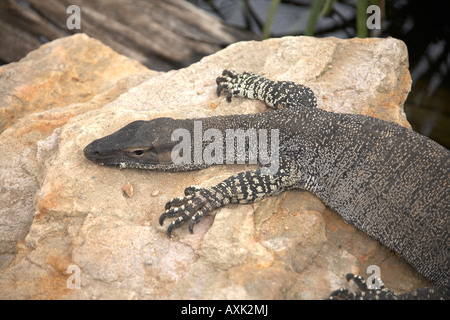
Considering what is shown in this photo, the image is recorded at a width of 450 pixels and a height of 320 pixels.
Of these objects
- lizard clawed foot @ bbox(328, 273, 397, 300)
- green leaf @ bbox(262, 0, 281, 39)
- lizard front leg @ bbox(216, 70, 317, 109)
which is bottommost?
lizard clawed foot @ bbox(328, 273, 397, 300)

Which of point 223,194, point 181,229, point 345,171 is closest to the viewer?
point 181,229

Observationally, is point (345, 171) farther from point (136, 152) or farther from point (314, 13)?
point (314, 13)

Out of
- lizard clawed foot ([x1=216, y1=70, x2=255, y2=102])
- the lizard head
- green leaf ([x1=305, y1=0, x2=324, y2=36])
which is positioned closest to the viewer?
the lizard head

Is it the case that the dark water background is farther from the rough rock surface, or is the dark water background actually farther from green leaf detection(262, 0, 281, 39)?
the rough rock surface

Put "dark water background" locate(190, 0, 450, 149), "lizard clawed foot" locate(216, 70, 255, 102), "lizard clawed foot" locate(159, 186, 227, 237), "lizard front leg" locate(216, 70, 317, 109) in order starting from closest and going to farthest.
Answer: "lizard clawed foot" locate(159, 186, 227, 237) → "lizard front leg" locate(216, 70, 317, 109) → "lizard clawed foot" locate(216, 70, 255, 102) → "dark water background" locate(190, 0, 450, 149)

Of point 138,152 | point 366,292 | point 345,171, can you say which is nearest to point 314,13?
point 345,171

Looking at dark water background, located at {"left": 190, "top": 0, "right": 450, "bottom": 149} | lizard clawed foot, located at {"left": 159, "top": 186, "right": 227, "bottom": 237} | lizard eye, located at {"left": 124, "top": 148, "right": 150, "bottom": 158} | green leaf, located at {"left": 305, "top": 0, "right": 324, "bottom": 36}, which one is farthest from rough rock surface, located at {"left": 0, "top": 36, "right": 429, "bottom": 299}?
dark water background, located at {"left": 190, "top": 0, "right": 450, "bottom": 149}

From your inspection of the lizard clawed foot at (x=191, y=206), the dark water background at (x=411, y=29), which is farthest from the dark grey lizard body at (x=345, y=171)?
the dark water background at (x=411, y=29)
